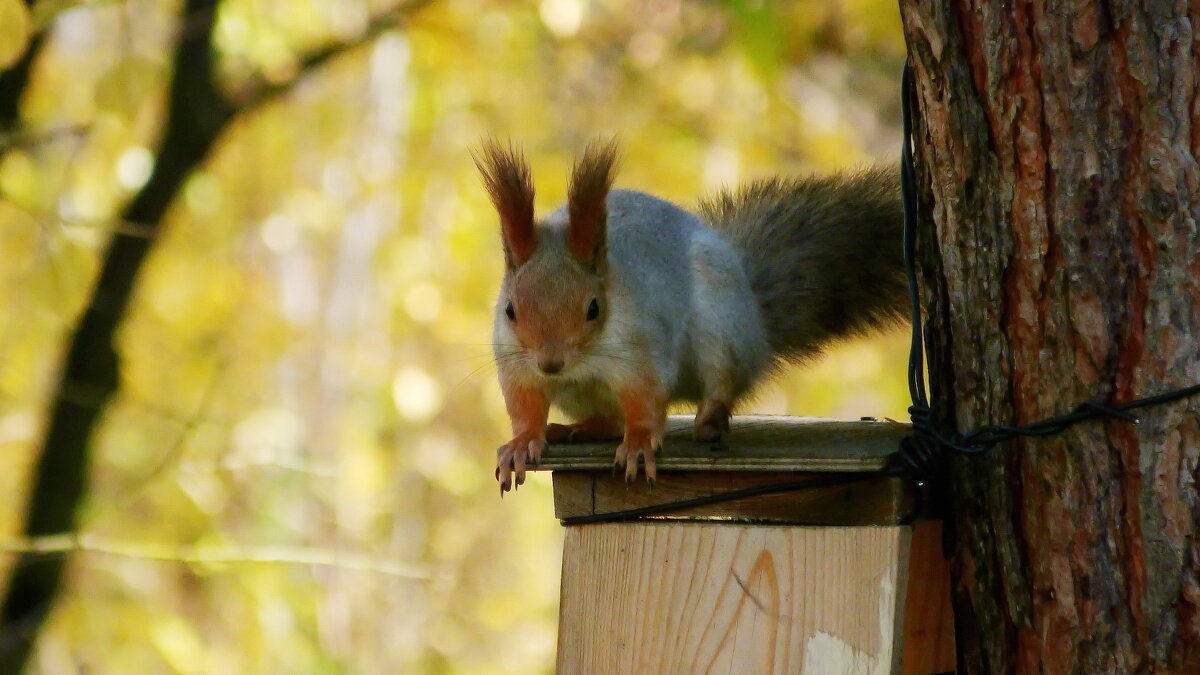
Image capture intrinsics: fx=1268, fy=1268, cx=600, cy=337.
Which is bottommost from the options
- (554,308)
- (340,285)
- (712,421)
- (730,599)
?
(730,599)

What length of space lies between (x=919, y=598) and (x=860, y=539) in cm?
18

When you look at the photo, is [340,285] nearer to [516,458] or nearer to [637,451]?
[516,458]

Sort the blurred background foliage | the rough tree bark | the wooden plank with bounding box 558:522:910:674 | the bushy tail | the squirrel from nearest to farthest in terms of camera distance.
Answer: the rough tree bark < the wooden plank with bounding box 558:522:910:674 < the squirrel < the bushy tail < the blurred background foliage

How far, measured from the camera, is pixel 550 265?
2.13m

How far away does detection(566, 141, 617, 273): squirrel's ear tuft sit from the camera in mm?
1959

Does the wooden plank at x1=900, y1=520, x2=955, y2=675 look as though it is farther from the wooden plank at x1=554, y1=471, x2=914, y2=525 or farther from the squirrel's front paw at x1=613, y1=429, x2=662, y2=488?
the squirrel's front paw at x1=613, y1=429, x2=662, y2=488

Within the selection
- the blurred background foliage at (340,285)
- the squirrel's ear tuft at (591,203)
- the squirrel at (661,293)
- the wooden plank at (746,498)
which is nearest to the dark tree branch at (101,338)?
the blurred background foliage at (340,285)

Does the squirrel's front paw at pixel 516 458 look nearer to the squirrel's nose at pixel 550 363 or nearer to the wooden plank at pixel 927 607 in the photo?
the squirrel's nose at pixel 550 363

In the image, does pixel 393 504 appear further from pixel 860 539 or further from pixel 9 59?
pixel 860 539

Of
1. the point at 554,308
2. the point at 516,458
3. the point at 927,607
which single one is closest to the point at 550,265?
the point at 554,308

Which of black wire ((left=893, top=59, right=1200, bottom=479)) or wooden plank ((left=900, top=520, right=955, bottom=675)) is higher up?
black wire ((left=893, top=59, right=1200, bottom=479))

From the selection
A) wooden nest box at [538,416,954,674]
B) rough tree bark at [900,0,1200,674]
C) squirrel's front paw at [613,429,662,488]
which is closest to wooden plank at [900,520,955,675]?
wooden nest box at [538,416,954,674]

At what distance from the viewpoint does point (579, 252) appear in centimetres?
213

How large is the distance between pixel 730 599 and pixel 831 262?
871 millimetres
